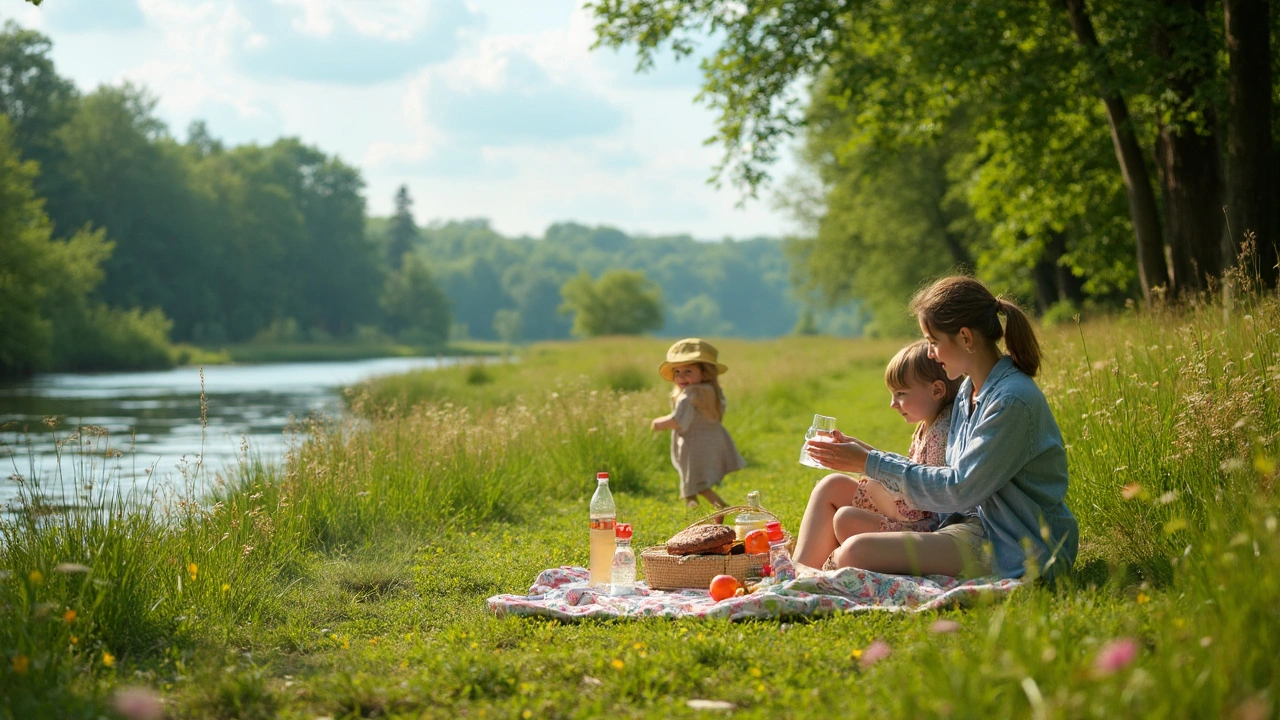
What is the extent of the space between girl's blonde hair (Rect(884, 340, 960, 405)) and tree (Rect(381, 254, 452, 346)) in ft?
331

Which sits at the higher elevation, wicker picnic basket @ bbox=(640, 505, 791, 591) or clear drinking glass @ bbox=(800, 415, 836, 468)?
clear drinking glass @ bbox=(800, 415, 836, 468)

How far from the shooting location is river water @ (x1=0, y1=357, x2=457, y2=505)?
11641 mm

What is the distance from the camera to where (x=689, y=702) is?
12.1 feet

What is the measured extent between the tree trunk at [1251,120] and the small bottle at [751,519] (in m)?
7.15

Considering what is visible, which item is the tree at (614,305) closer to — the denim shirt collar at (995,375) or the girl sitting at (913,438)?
the girl sitting at (913,438)

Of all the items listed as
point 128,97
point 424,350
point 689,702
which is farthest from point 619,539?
point 424,350

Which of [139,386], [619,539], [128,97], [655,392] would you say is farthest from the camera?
[128,97]

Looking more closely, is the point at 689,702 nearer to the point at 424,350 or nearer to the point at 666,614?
the point at 666,614

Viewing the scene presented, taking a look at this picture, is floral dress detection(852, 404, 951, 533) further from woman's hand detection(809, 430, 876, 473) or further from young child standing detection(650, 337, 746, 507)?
young child standing detection(650, 337, 746, 507)

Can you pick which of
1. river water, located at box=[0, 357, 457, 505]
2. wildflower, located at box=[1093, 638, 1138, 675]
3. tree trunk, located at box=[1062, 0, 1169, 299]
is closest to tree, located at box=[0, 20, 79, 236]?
river water, located at box=[0, 357, 457, 505]

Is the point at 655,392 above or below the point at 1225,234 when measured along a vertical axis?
below

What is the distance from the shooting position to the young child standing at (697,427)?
27.8 ft

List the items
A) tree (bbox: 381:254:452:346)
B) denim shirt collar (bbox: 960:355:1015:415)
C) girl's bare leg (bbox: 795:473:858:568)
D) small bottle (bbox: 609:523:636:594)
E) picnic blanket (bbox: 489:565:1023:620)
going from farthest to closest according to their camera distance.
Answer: tree (bbox: 381:254:452:346) < small bottle (bbox: 609:523:636:594) < girl's bare leg (bbox: 795:473:858:568) < denim shirt collar (bbox: 960:355:1015:415) < picnic blanket (bbox: 489:565:1023:620)

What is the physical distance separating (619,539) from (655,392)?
25.9ft
